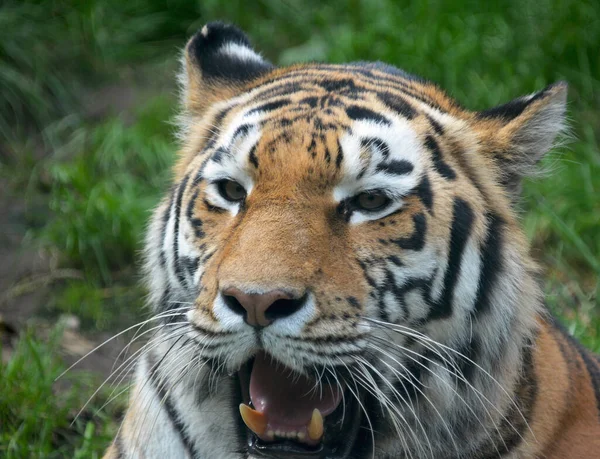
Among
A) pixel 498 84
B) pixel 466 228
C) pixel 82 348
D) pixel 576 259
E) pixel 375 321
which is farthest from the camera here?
pixel 498 84

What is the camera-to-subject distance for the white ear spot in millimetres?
3189

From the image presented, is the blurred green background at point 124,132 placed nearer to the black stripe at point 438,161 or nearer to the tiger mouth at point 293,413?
the tiger mouth at point 293,413

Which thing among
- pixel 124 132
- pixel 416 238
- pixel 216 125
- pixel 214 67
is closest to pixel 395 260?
pixel 416 238

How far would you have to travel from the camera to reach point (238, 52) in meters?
3.22

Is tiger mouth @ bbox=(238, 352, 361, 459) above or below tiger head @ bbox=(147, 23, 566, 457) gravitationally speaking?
below

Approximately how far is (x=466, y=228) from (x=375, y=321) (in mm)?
392

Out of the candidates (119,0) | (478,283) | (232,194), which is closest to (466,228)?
(478,283)

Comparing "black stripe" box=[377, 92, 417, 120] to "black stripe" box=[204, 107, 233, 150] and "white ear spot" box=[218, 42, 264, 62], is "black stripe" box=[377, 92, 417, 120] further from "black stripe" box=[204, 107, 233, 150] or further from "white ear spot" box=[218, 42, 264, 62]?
"white ear spot" box=[218, 42, 264, 62]

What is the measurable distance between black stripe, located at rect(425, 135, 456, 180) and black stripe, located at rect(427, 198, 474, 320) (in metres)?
0.09

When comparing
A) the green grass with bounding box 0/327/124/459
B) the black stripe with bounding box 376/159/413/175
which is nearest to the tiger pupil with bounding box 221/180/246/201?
the black stripe with bounding box 376/159/413/175

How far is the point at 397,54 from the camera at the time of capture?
5.78 meters

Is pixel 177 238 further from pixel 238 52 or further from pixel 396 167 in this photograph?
pixel 238 52

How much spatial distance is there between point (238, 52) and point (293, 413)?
4.23 feet

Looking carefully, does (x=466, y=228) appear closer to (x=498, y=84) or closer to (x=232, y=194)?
(x=232, y=194)
